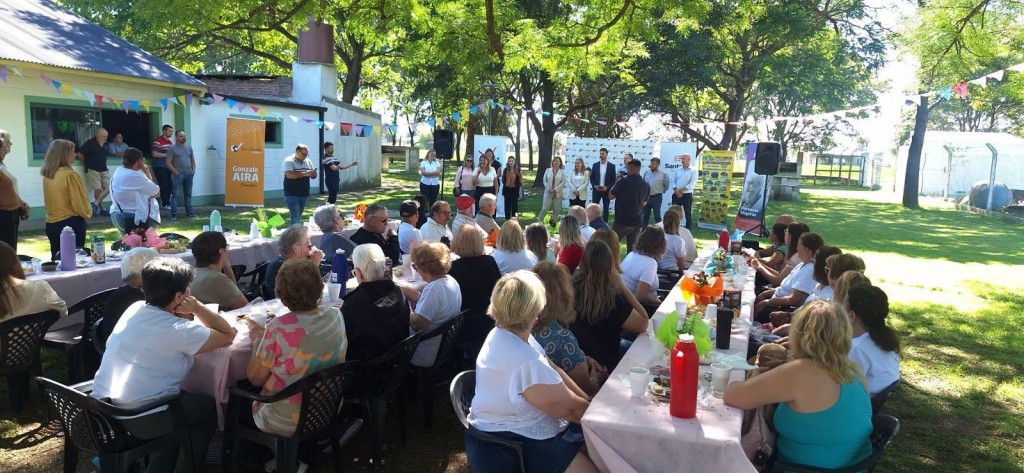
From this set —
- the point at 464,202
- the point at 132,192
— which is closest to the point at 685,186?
the point at 464,202

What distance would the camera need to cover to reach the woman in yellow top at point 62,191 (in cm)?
583

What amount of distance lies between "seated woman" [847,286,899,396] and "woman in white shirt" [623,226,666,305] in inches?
69.1

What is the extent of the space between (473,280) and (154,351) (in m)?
2.04

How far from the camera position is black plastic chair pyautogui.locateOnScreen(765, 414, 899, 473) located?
8.44ft

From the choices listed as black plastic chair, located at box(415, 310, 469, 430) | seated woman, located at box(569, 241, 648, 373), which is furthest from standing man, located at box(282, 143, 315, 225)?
seated woman, located at box(569, 241, 648, 373)

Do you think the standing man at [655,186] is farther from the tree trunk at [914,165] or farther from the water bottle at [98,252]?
the tree trunk at [914,165]

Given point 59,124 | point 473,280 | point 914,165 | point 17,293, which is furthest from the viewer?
point 914,165

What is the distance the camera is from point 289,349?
2.93 metres

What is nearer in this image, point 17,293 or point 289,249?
point 17,293

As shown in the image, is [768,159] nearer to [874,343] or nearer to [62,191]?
[874,343]

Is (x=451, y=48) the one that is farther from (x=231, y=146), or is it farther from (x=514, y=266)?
(x=231, y=146)

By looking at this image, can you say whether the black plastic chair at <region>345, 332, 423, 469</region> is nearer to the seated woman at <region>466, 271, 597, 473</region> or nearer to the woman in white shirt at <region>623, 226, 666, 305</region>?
the seated woman at <region>466, 271, 597, 473</region>

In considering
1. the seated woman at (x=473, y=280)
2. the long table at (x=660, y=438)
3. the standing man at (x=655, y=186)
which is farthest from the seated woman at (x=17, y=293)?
the standing man at (x=655, y=186)

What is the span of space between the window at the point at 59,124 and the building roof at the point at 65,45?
0.95 m
